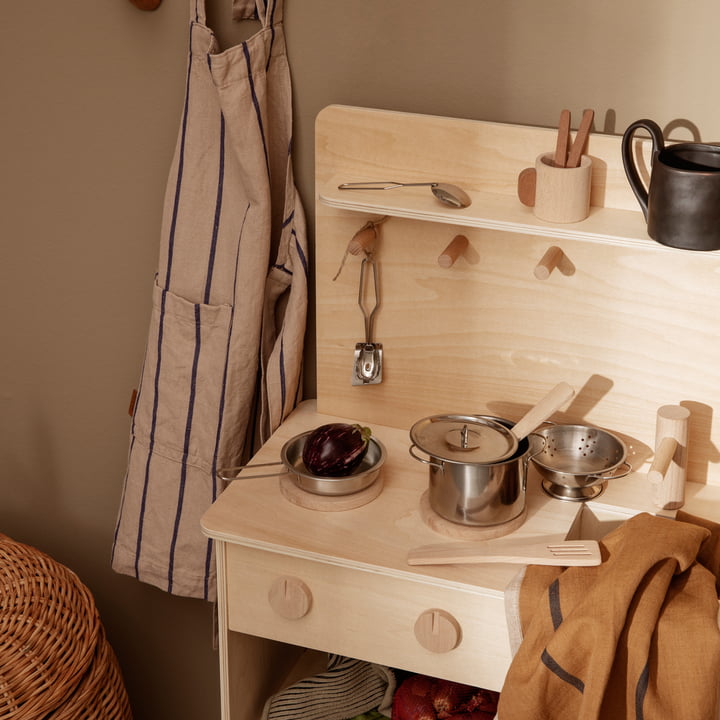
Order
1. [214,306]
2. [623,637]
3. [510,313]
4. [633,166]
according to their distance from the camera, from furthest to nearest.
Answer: [214,306]
[510,313]
[633,166]
[623,637]

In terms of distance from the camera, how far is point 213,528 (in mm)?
1374

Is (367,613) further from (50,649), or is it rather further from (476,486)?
(50,649)

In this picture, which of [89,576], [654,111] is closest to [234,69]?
[654,111]

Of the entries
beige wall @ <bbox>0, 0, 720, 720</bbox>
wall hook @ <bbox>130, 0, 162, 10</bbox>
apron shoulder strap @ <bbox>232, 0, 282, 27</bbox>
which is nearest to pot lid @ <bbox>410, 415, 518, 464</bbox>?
beige wall @ <bbox>0, 0, 720, 720</bbox>

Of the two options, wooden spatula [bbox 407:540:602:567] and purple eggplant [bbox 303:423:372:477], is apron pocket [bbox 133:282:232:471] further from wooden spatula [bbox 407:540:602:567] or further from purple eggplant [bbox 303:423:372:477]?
wooden spatula [bbox 407:540:602:567]

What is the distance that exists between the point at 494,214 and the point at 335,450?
0.40 meters

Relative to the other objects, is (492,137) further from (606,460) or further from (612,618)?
(612,618)

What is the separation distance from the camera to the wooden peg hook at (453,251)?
137cm

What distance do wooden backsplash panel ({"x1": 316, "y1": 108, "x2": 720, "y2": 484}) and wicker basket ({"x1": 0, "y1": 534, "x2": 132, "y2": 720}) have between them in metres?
0.63

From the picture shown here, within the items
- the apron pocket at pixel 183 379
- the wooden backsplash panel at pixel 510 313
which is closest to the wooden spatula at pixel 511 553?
the wooden backsplash panel at pixel 510 313

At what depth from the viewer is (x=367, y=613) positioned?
1.37m

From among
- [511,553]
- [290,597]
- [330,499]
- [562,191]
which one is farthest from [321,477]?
[562,191]

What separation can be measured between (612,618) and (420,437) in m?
0.37

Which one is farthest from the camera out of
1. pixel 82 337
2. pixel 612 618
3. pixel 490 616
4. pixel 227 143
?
Answer: pixel 82 337
